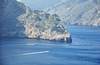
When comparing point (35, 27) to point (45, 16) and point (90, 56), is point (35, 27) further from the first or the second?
point (90, 56)

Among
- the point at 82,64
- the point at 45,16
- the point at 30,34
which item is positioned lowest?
the point at 82,64

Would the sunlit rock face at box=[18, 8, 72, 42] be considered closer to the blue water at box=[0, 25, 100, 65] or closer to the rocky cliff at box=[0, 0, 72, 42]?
the rocky cliff at box=[0, 0, 72, 42]

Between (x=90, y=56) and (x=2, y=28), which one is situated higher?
(x=2, y=28)

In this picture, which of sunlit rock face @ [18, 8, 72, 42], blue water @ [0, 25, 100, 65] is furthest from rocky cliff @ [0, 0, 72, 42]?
blue water @ [0, 25, 100, 65]

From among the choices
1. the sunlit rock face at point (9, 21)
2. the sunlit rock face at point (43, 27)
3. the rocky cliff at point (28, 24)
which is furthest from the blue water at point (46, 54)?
the sunlit rock face at point (9, 21)

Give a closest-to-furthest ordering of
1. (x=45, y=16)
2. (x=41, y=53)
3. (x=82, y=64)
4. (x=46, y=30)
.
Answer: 1. (x=82, y=64)
2. (x=41, y=53)
3. (x=46, y=30)
4. (x=45, y=16)

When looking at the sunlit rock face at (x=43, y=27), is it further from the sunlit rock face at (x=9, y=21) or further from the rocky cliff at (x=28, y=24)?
the sunlit rock face at (x=9, y=21)

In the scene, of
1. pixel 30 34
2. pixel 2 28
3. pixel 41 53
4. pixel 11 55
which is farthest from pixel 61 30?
pixel 11 55

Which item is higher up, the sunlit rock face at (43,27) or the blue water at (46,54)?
the sunlit rock face at (43,27)
